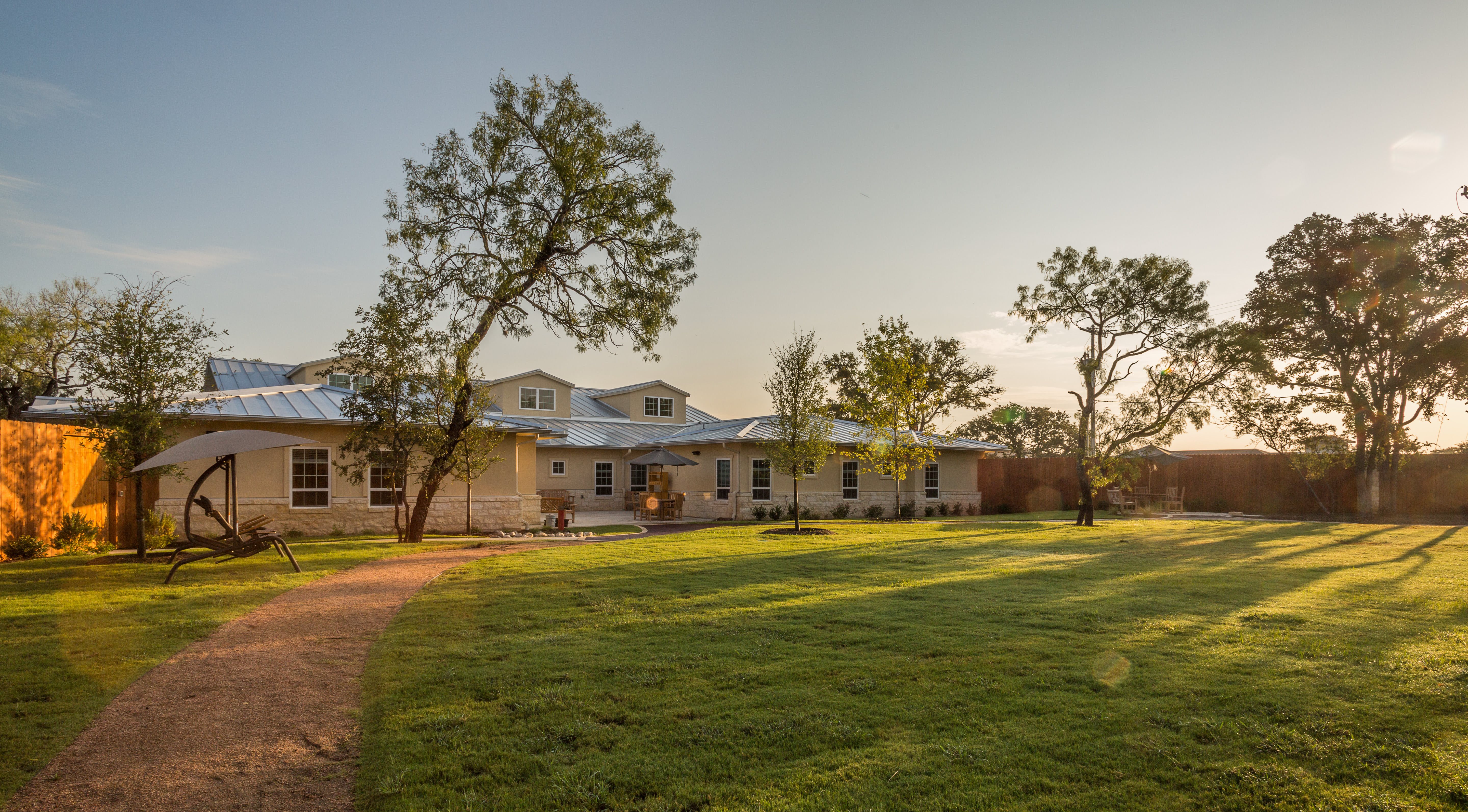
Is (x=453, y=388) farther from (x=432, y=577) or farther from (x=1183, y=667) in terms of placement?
(x=1183, y=667)

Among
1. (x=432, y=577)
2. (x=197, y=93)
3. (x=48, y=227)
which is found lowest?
(x=432, y=577)

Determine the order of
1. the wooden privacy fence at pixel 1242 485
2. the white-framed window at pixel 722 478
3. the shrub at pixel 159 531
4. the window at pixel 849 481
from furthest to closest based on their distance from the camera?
the window at pixel 849 481 → the wooden privacy fence at pixel 1242 485 → the white-framed window at pixel 722 478 → the shrub at pixel 159 531

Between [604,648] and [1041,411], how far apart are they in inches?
1898

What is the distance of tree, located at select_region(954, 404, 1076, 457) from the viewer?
48.7 meters

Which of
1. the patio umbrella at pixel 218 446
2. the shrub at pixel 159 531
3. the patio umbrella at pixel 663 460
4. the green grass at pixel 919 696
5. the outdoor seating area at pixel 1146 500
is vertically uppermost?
the patio umbrella at pixel 218 446

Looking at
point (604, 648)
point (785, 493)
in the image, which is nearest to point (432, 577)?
point (604, 648)

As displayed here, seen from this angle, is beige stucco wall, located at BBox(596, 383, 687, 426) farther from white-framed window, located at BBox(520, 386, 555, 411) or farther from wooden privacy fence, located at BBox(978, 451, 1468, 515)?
wooden privacy fence, located at BBox(978, 451, 1468, 515)

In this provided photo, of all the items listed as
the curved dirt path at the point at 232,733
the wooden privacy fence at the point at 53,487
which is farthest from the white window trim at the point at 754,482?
the curved dirt path at the point at 232,733

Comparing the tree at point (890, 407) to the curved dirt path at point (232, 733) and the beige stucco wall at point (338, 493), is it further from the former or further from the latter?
the curved dirt path at point (232, 733)

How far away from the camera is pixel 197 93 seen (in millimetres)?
12586

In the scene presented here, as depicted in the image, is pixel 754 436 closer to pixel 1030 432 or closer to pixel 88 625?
pixel 88 625

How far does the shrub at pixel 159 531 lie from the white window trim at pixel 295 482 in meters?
2.29

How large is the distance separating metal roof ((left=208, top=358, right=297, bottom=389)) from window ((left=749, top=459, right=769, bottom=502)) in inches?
642

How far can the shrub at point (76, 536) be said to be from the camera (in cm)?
1299
